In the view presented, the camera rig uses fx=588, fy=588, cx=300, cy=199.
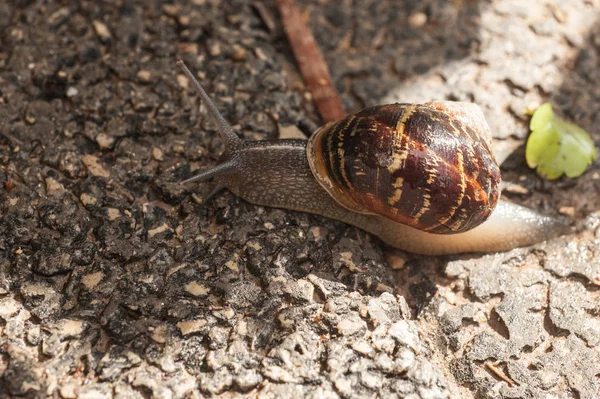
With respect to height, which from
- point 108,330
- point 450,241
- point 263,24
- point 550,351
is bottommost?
point 550,351

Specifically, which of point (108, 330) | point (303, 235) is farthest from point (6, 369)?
point (303, 235)

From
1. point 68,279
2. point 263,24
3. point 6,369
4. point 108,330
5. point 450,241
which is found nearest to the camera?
point 6,369

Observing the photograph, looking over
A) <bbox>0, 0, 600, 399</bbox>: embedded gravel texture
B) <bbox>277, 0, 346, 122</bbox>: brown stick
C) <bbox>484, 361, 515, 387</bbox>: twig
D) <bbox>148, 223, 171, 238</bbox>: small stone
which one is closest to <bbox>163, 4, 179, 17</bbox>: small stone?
<bbox>0, 0, 600, 399</bbox>: embedded gravel texture

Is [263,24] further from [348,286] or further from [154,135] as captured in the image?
[348,286]

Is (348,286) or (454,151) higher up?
(454,151)

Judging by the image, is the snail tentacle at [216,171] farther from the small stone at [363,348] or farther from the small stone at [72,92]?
the small stone at [363,348]

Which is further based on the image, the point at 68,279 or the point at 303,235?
the point at 303,235

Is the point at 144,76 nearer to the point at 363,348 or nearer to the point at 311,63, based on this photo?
the point at 311,63
